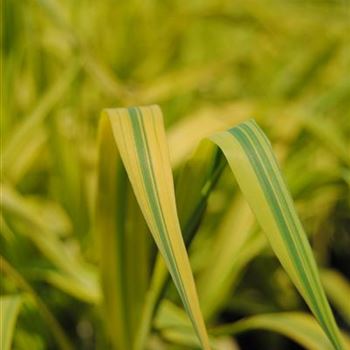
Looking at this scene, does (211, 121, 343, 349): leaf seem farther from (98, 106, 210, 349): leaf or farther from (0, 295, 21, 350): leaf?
(0, 295, 21, 350): leaf

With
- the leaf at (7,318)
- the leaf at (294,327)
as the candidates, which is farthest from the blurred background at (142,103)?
the leaf at (294,327)

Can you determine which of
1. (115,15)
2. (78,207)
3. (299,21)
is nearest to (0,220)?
(78,207)

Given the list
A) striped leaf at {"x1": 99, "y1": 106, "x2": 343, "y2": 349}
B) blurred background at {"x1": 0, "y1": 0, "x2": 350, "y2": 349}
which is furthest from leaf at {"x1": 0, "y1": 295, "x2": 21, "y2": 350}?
striped leaf at {"x1": 99, "y1": 106, "x2": 343, "y2": 349}

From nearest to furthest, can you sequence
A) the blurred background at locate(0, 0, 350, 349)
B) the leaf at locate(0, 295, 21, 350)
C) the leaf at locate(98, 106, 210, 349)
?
1. the leaf at locate(98, 106, 210, 349)
2. the leaf at locate(0, 295, 21, 350)
3. the blurred background at locate(0, 0, 350, 349)

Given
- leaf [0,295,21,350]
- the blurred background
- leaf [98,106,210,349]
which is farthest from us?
the blurred background

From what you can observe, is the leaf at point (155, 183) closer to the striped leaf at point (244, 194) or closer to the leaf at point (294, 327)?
the striped leaf at point (244, 194)

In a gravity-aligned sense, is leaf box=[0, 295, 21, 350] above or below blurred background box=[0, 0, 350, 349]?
below
